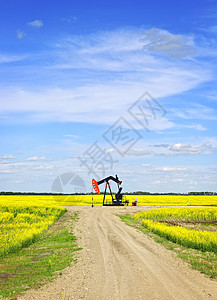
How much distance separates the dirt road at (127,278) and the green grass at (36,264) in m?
0.54

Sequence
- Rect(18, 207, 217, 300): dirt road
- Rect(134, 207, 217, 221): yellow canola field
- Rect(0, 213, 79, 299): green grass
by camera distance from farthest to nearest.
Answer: Rect(134, 207, 217, 221): yellow canola field → Rect(0, 213, 79, 299): green grass → Rect(18, 207, 217, 300): dirt road

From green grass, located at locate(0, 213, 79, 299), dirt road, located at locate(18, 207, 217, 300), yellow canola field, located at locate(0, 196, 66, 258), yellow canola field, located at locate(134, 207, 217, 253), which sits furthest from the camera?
yellow canola field, located at locate(0, 196, 66, 258)

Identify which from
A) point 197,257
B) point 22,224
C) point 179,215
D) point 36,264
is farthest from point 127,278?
point 179,215

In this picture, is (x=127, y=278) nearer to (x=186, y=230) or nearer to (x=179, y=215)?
(x=186, y=230)

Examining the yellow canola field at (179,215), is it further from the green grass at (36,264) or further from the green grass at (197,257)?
the green grass at (36,264)

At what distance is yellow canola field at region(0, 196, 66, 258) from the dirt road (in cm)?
395

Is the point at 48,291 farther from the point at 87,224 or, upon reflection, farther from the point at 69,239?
the point at 87,224

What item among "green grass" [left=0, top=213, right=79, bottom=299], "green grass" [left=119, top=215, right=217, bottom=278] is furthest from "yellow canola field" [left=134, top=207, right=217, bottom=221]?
"green grass" [left=0, top=213, right=79, bottom=299]

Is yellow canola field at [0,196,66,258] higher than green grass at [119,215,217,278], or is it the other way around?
yellow canola field at [0,196,66,258]

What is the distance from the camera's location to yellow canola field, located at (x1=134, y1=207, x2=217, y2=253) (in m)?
17.4

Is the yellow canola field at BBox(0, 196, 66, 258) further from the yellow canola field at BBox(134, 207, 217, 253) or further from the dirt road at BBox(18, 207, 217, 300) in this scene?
the yellow canola field at BBox(134, 207, 217, 253)

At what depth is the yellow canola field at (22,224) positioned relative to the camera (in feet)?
59.0

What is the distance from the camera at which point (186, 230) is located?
71.4 ft

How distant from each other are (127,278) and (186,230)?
11.7 meters
